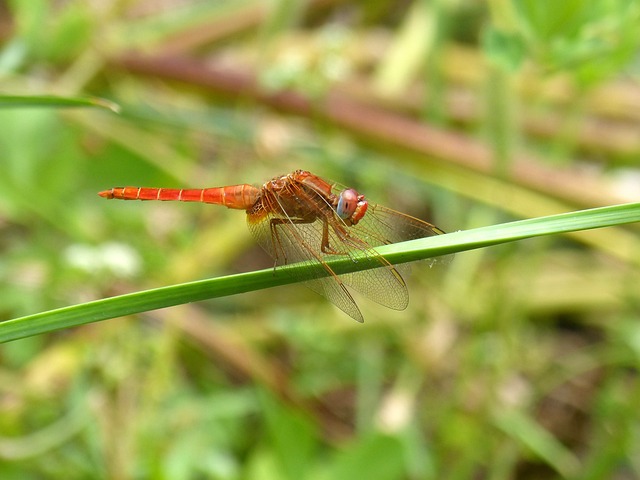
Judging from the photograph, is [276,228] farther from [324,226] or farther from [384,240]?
[384,240]

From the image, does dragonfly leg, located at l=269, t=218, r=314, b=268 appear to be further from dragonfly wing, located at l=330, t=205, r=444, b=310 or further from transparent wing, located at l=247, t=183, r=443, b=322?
dragonfly wing, located at l=330, t=205, r=444, b=310

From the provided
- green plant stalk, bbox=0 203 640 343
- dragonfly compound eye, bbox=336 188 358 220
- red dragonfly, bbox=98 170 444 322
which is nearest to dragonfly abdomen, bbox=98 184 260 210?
red dragonfly, bbox=98 170 444 322

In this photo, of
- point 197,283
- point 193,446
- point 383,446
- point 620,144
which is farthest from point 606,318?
point 197,283

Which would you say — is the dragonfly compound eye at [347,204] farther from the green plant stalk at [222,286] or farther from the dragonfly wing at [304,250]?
the green plant stalk at [222,286]

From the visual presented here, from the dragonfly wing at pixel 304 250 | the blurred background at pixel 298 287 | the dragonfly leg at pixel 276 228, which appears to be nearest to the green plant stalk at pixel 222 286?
the dragonfly wing at pixel 304 250

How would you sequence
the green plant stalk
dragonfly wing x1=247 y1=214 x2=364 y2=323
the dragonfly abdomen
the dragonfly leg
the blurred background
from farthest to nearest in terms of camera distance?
the blurred background, the dragonfly abdomen, the dragonfly leg, dragonfly wing x1=247 y1=214 x2=364 y2=323, the green plant stalk

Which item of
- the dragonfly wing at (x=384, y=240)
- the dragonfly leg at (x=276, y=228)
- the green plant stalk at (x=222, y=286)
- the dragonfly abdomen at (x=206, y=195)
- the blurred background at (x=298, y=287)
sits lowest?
the blurred background at (x=298, y=287)

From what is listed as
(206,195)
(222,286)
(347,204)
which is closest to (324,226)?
(347,204)
